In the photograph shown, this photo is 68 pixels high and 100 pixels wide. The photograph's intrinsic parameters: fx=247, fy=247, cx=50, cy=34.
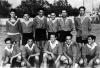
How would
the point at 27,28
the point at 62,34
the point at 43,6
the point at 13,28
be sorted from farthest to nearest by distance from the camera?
1. the point at 43,6
2. the point at 62,34
3. the point at 27,28
4. the point at 13,28

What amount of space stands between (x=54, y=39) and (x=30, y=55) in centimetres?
81

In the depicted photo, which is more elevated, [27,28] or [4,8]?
[4,8]

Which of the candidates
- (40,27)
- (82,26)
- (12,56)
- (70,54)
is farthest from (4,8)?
(70,54)

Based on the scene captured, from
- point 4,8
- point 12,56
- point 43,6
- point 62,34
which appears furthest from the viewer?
point 4,8

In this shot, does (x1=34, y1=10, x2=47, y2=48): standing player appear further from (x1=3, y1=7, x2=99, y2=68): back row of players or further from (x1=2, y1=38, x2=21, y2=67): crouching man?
(x1=2, y1=38, x2=21, y2=67): crouching man

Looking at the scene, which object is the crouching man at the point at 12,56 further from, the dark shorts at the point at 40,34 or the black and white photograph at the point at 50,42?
the dark shorts at the point at 40,34

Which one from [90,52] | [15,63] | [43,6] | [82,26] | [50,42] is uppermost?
[43,6]

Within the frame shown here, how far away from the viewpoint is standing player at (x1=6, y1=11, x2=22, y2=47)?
24.5 feet

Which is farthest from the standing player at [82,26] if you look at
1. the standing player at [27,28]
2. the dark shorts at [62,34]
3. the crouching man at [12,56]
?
the crouching man at [12,56]

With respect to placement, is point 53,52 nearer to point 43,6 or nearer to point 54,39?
point 54,39

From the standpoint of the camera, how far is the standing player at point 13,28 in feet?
24.5

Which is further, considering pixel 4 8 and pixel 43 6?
pixel 4 8

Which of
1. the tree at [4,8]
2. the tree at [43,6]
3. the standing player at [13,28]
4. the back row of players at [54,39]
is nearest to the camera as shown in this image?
the back row of players at [54,39]

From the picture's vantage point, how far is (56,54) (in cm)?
691
